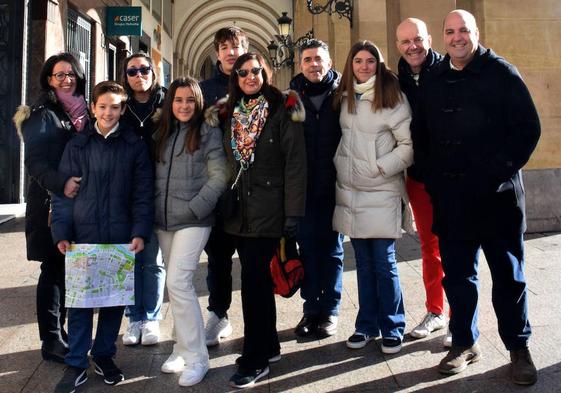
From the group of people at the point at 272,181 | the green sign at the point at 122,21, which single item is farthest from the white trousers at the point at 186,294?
the green sign at the point at 122,21

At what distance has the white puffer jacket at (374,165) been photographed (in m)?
3.50

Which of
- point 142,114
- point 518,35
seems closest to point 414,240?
point 518,35

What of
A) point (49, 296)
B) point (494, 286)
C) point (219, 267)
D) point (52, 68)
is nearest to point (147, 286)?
point (219, 267)

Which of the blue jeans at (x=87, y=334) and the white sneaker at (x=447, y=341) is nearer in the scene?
the blue jeans at (x=87, y=334)

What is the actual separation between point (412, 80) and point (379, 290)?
1.39 m

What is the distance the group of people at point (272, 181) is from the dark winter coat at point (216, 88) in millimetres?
500

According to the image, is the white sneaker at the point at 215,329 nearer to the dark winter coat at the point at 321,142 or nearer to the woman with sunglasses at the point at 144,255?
the woman with sunglasses at the point at 144,255

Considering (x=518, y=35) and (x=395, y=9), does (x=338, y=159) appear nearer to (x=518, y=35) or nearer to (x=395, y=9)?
(x=518, y=35)

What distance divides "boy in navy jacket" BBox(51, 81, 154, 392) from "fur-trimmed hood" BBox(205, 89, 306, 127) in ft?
1.40

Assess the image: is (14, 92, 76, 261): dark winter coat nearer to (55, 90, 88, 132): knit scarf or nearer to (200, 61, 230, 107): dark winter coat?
(55, 90, 88, 132): knit scarf

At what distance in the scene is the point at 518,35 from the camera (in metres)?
7.01

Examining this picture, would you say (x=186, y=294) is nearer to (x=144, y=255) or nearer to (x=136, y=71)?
(x=144, y=255)

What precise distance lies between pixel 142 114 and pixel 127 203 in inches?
32.9

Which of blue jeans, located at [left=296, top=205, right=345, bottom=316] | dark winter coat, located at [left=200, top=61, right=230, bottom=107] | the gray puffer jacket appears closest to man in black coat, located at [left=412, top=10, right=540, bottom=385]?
blue jeans, located at [left=296, top=205, right=345, bottom=316]
